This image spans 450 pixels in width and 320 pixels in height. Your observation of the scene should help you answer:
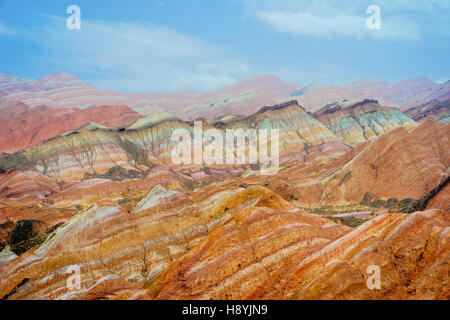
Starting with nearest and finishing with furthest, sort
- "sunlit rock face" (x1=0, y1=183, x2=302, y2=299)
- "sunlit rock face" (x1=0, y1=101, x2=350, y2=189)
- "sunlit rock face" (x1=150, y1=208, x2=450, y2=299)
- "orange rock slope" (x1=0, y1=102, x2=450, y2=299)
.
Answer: "sunlit rock face" (x1=150, y1=208, x2=450, y2=299) → "orange rock slope" (x1=0, y1=102, x2=450, y2=299) → "sunlit rock face" (x1=0, y1=183, x2=302, y2=299) → "sunlit rock face" (x1=0, y1=101, x2=350, y2=189)

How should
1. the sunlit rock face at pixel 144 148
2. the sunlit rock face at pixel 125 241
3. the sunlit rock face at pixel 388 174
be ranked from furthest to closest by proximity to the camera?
1. the sunlit rock face at pixel 144 148
2. the sunlit rock face at pixel 388 174
3. the sunlit rock face at pixel 125 241

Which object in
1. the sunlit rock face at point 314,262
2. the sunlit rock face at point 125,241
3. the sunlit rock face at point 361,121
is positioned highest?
the sunlit rock face at point 361,121

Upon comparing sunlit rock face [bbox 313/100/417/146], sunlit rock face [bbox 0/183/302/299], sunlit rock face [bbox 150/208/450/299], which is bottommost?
sunlit rock face [bbox 0/183/302/299]

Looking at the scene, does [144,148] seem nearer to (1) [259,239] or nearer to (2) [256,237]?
(2) [256,237]

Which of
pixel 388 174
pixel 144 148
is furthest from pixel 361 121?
pixel 388 174

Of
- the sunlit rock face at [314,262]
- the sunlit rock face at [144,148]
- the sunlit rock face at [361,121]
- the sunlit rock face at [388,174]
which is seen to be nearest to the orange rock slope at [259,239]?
the sunlit rock face at [314,262]

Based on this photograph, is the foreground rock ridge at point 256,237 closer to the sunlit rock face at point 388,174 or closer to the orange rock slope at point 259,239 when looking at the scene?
the orange rock slope at point 259,239


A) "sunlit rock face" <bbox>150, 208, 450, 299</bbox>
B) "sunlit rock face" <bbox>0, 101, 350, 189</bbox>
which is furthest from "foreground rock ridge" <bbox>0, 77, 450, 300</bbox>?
"sunlit rock face" <bbox>0, 101, 350, 189</bbox>

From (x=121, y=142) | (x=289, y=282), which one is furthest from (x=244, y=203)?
(x=121, y=142)

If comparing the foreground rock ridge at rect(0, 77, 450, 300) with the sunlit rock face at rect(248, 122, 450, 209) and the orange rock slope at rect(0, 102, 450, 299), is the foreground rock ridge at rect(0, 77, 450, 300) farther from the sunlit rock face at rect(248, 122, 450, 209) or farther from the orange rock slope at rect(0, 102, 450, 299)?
the sunlit rock face at rect(248, 122, 450, 209)
